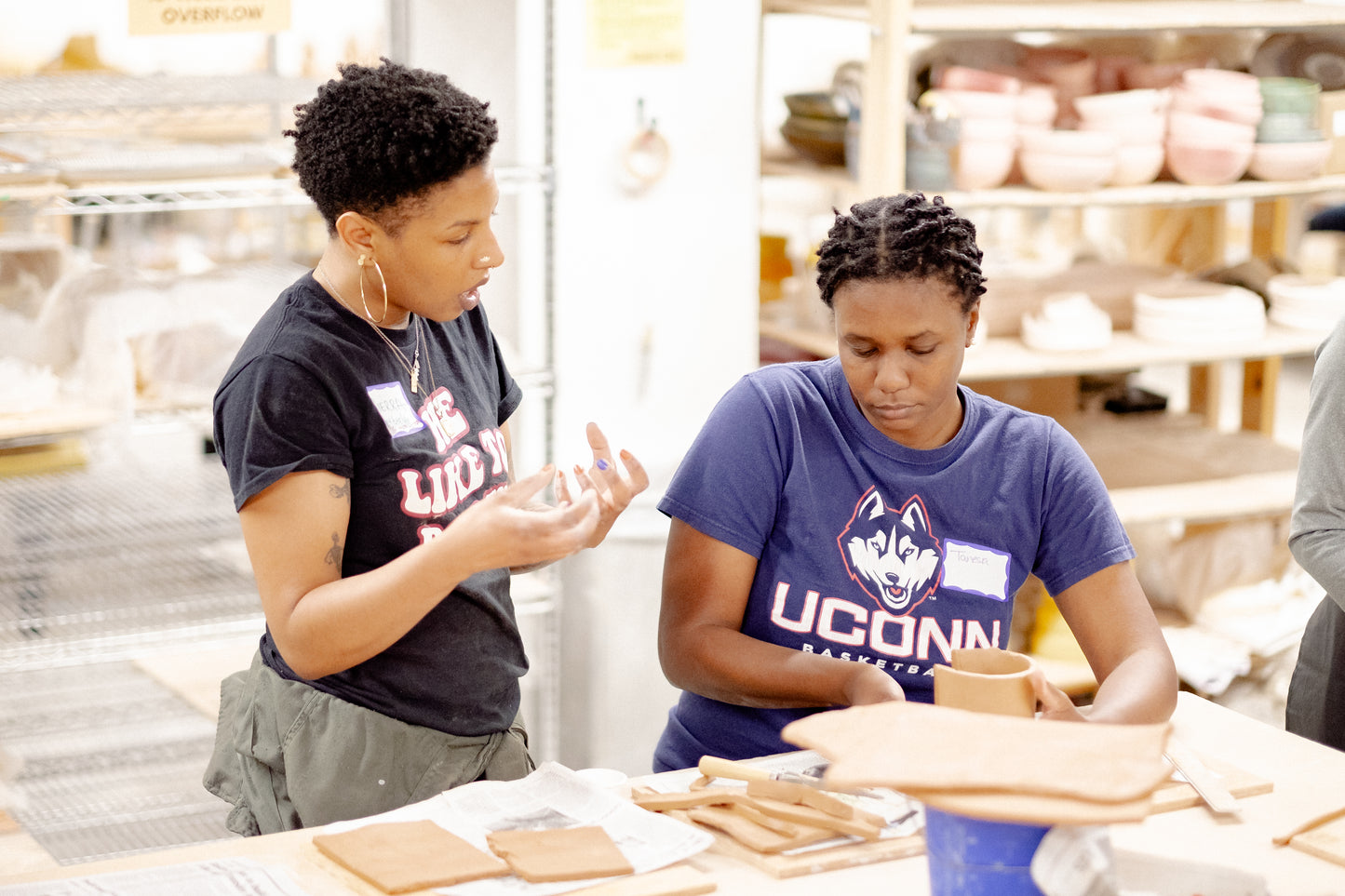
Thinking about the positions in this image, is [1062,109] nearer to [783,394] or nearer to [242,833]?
[783,394]

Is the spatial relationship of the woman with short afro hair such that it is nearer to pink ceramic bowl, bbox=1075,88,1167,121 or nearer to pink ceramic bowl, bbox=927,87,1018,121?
pink ceramic bowl, bbox=927,87,1018,121

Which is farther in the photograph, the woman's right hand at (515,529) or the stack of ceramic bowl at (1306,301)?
the stack of ceramic bowl at (1306,301)

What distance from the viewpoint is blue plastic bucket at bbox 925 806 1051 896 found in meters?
1.14

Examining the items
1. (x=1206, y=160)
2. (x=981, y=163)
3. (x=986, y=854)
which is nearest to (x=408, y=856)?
(x=986, y=854)

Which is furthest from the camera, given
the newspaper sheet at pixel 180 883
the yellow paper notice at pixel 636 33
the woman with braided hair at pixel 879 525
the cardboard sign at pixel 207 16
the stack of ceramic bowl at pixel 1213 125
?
the stack of ceramic bowl at pixel 1213 125

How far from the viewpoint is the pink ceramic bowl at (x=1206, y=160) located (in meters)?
3.25

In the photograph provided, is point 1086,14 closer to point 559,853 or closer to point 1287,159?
point 1287,159

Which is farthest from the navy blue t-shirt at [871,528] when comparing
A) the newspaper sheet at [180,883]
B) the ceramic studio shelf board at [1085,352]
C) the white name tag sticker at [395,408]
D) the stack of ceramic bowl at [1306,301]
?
the stack of ceramic bowl at [1306,301]

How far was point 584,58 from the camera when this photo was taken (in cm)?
294

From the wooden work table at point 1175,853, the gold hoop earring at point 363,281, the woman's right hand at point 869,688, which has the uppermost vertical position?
the gold hoop earring at point 363,281

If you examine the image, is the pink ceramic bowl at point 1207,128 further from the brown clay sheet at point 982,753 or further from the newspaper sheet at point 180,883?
the newspaper sheet at point 180,883

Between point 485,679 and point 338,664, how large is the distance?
222 millimetres

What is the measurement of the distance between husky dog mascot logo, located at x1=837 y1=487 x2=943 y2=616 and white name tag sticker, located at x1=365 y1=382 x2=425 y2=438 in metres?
0.55

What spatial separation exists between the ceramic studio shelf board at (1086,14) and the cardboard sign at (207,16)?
119cm
